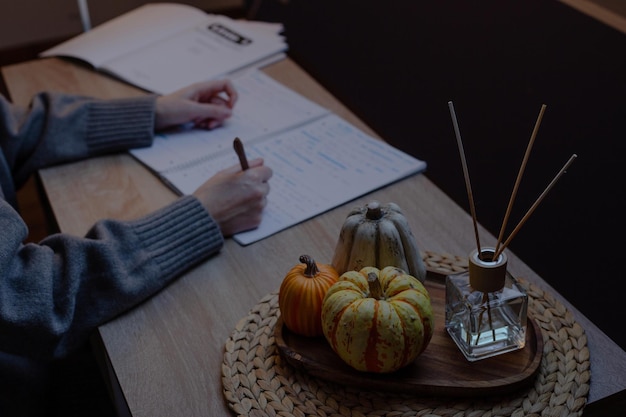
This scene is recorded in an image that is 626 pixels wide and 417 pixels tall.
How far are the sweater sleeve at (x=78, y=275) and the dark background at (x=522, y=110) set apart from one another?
49 cm

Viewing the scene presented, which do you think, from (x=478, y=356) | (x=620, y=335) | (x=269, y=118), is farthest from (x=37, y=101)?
(x=620, y=335)

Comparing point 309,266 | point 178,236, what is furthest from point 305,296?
point 178,236

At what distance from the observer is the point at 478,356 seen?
35.3 inches

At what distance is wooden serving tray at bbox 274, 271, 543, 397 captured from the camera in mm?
866

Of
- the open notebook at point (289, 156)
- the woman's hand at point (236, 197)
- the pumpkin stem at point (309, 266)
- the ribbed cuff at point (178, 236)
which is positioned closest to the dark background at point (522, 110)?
the open notebook at point (289, 156)

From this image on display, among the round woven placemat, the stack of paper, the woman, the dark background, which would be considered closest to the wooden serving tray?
the round woven placemat

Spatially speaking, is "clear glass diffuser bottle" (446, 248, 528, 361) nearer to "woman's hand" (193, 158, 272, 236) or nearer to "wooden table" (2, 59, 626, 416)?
"wooden table" (2, 59, 626, 416)

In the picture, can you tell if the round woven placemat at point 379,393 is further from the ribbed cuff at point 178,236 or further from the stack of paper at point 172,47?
the stack of paper at point 172,47

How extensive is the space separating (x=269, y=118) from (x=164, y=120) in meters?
0.19

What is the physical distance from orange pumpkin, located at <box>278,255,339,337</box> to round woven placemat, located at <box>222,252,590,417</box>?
49 millimetres

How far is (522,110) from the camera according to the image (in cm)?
163

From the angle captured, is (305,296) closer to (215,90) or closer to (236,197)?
(236,197)

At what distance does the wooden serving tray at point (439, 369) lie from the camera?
87 cm

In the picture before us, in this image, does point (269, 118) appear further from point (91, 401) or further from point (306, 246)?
point (91, 401)
